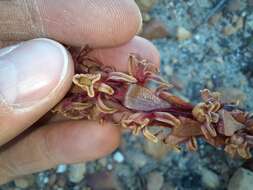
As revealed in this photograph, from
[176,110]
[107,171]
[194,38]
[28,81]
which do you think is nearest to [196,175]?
[107,171]

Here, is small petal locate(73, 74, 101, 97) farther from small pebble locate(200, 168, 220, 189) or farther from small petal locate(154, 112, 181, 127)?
small pebble locate(200, 168, 220, 189)

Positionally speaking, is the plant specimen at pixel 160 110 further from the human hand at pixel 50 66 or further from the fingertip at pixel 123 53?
the fingertip at pixel 123 53

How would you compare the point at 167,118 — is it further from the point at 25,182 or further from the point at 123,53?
the point at 25,182

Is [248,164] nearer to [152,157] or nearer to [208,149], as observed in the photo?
[208,149]

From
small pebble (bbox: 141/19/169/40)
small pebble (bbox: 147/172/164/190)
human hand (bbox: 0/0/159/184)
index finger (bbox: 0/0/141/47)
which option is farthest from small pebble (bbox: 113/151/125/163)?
index finger (bbox: 0/0/141/47)

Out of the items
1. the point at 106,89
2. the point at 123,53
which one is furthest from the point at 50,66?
the point at 123,53

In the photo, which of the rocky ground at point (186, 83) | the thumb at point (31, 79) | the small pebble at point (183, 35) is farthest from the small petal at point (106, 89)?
the small pebble at point (183, 35)

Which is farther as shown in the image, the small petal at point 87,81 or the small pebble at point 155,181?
the small pebble at point 155,181
